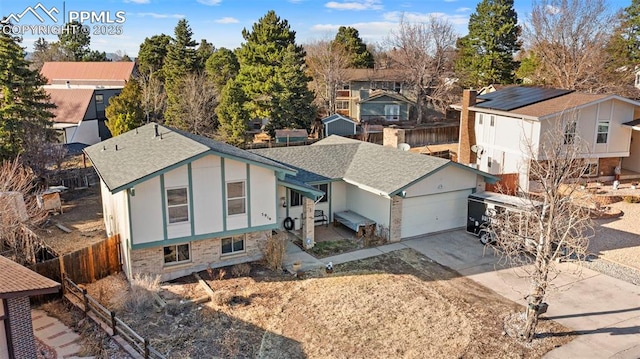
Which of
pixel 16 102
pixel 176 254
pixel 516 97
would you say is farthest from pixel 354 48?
pixel 176 254

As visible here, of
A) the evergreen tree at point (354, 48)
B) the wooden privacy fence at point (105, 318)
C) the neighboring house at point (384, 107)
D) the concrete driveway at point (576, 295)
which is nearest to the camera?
the wooden privacy fence at point (105, 318)

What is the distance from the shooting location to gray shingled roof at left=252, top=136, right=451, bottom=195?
21266mm

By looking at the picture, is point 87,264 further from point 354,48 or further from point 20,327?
Result: point 354,48

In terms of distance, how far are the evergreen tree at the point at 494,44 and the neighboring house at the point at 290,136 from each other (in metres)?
24.6

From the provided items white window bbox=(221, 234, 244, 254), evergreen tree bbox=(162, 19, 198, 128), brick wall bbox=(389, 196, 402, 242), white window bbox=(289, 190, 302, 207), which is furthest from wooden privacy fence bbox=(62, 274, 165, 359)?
evergreen tree bbox=(162, 19, 198, 128)

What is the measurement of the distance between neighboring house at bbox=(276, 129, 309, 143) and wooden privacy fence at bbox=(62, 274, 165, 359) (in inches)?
1012

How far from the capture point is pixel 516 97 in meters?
32.2

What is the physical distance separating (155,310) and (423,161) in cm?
1317

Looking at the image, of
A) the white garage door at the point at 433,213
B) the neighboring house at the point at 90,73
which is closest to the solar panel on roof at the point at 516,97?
the white garage door at the point at 433,213

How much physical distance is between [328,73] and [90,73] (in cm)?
3275

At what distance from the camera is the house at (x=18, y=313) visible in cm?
→ 1016

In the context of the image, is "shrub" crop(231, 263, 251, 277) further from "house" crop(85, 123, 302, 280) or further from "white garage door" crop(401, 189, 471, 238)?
"white garage door" crop(401, 189, 471, 238)

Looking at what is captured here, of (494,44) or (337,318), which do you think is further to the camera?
(494,44)

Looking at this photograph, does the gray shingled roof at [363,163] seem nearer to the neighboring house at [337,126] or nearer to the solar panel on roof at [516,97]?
the solar panel on roof at [516,97]
